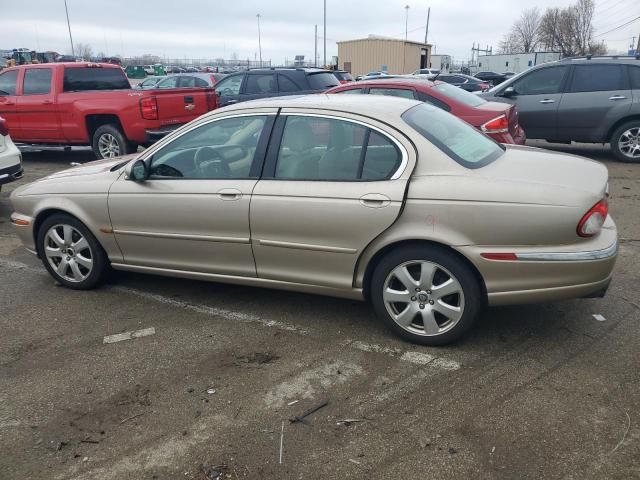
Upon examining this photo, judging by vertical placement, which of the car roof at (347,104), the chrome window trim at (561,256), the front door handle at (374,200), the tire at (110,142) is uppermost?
the car roof at (347,104)

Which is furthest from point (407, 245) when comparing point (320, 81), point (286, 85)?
point (320, 81)

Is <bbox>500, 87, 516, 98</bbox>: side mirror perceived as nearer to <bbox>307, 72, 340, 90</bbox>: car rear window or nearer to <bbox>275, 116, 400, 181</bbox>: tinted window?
<bbox>307, 72, 340, 90</bbox>: car rear window

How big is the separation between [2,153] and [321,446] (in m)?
6.24

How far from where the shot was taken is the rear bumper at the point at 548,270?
322cm

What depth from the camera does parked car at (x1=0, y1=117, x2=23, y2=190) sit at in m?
6.90

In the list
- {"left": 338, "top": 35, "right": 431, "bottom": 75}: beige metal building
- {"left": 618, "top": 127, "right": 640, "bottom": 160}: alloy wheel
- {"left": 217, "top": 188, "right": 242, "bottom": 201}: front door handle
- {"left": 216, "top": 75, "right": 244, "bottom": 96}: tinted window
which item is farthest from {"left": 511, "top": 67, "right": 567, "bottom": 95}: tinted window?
{"left": 338, "top": 35, "right": 431, "bottom": 75}: beige metal building

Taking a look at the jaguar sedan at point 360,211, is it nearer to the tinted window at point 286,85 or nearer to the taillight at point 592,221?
the taillight at point 592,221

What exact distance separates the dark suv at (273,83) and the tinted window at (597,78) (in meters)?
4.58

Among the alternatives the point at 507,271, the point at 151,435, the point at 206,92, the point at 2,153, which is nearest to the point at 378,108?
the point at 507,271

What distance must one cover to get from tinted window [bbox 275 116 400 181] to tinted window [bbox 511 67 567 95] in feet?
24.2

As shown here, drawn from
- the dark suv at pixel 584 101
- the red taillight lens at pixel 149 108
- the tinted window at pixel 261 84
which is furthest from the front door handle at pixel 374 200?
the tinted window at pixel 261 84

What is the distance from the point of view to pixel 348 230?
355 cm

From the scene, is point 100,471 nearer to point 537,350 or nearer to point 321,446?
point 321,446

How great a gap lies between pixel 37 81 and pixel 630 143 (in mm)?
10536
